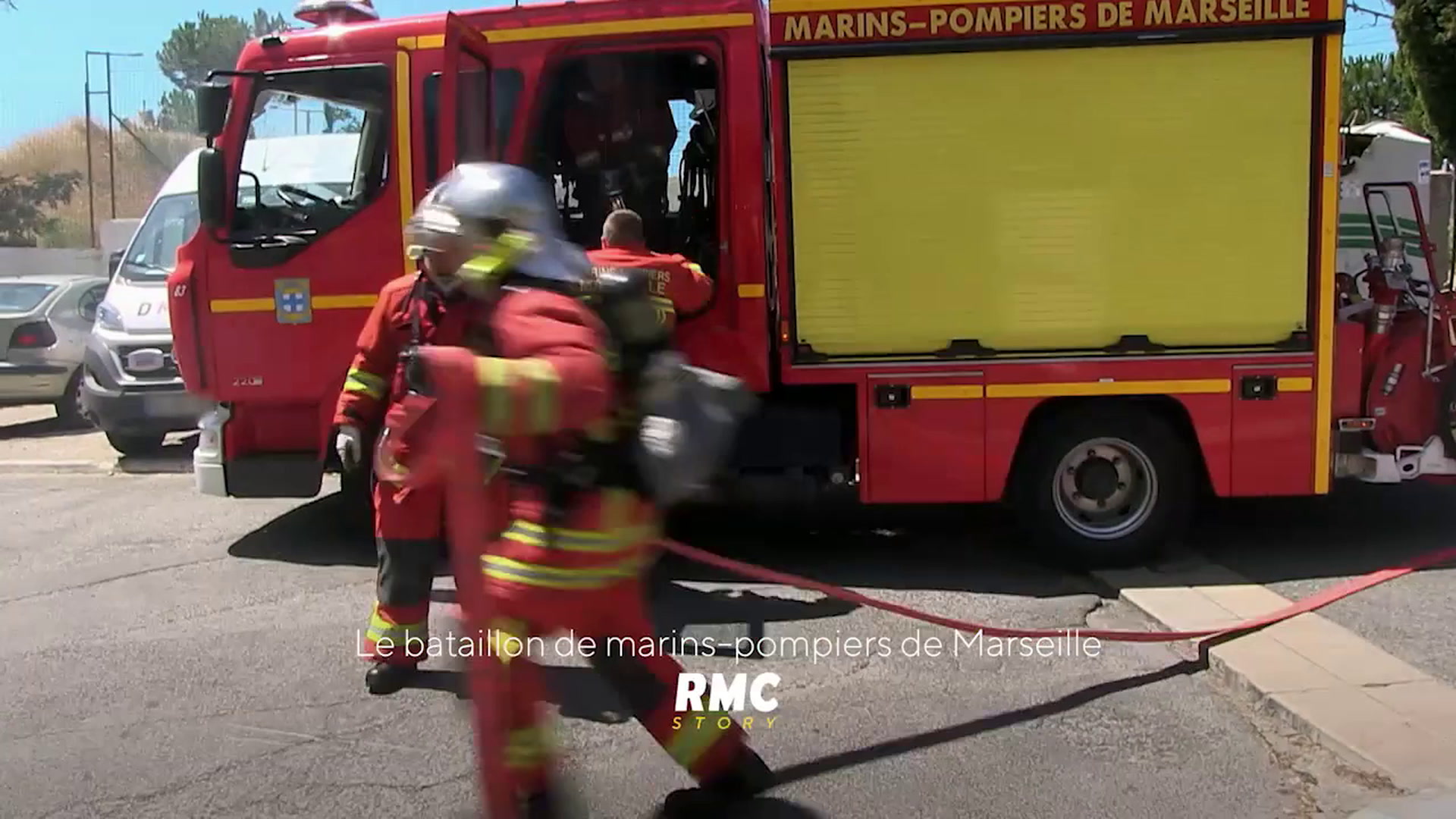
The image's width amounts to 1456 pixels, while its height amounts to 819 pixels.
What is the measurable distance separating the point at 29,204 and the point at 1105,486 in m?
44.2

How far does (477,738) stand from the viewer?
3.13m

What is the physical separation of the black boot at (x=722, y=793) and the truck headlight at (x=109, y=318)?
8008 millimetres

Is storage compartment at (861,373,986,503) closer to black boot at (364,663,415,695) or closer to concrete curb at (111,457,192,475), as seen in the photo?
black boot at (364,663,415,695)

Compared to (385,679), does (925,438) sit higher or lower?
Result: higher

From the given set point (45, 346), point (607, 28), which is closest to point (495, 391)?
point (607, 28)

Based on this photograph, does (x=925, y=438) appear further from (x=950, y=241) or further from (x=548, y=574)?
(x=548, y=574)

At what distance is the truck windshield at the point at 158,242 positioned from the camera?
34.4 ft

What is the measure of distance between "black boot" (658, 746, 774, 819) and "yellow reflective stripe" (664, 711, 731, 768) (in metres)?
0.12

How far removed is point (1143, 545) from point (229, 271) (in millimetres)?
4708

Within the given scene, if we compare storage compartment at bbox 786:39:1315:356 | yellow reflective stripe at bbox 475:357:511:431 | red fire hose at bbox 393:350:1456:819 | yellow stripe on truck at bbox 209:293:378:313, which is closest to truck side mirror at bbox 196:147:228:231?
yellow stripe on truck at bbox 209:293:378:313

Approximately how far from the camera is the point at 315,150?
20.9 feet

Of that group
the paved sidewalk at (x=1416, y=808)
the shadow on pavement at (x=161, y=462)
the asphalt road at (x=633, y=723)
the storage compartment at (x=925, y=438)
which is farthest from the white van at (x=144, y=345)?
the paved sidewalk at (x=1416, y=808)

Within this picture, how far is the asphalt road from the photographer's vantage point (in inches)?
150

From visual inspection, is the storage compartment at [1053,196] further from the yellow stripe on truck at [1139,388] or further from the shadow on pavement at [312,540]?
the shadow on pavement at [312,540]
